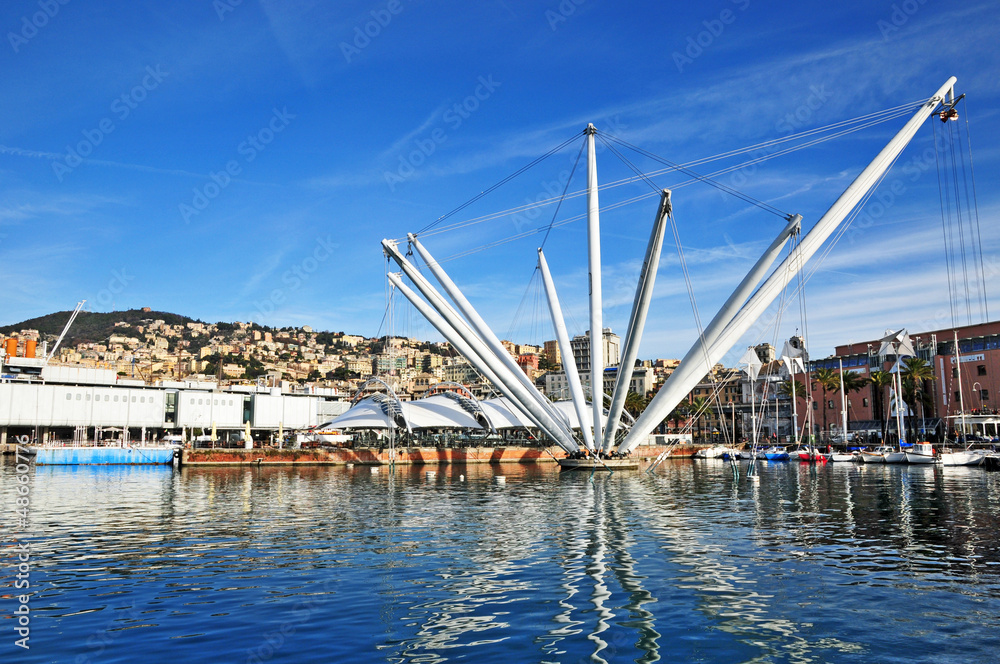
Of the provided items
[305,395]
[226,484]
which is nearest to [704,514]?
[226,484]

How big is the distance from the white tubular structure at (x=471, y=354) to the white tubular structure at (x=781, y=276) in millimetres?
10966

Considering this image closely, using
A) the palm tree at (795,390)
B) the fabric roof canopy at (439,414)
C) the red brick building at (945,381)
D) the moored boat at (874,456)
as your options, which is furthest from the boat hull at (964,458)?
the palm tree at (795,390)

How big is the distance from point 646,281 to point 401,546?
3541cm

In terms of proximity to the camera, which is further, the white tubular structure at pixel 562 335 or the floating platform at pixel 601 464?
the white tubular structure at pixel 562 335

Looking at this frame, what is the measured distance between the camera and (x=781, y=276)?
40.5 m

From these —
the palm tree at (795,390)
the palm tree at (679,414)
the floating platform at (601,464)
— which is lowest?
the floating platform at (601,464)

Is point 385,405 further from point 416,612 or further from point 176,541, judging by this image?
point 416,612

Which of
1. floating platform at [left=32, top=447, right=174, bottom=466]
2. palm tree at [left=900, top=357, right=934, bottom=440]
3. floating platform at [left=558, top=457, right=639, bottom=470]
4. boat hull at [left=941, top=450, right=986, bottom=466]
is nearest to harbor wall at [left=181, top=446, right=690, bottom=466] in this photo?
floating platform at [left=32, top=447, right=174, bottom=466]

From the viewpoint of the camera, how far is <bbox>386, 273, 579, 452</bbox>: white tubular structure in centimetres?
5678

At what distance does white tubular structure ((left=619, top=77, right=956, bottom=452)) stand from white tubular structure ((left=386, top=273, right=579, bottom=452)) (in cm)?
1097

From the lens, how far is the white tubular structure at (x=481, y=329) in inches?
2260

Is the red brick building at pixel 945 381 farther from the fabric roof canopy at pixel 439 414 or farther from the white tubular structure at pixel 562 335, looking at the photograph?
the white tubular structure at pixel 562 335

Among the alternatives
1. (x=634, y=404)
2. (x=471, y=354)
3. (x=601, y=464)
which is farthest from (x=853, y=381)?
(x=471, y=354)

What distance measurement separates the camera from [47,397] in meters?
96.9
